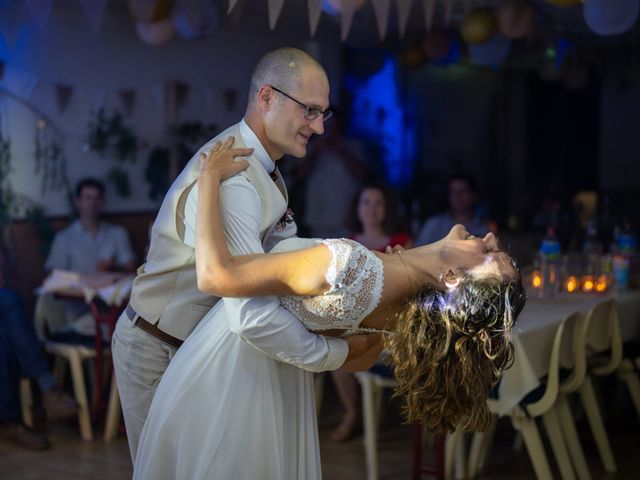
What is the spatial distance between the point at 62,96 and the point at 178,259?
4.79 m

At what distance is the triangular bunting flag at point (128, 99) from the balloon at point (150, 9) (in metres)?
1.18

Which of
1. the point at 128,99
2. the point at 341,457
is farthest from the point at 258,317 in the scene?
the point at 128,99

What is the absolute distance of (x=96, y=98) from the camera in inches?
272

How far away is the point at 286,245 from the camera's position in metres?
2.07

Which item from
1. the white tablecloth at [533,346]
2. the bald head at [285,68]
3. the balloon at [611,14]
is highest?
the balloon at [611,14]

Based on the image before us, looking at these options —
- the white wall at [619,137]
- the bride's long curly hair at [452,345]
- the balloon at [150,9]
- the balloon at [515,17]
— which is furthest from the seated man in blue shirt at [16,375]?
the white wall at [619,137]

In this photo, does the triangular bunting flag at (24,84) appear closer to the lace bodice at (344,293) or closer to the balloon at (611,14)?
the balloon at (611,14)

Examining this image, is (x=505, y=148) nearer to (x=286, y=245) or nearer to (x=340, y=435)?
(x=340, y=435)

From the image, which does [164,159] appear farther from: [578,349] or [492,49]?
[578,349]

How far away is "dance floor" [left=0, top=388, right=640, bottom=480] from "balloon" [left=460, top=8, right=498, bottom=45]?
2.71 metres

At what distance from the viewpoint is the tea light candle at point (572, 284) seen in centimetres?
482

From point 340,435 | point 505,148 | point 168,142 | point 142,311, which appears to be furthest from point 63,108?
point 505,148

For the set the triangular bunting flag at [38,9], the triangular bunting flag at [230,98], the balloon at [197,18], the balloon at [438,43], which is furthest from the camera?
the triangular bunting flag at [230,98]

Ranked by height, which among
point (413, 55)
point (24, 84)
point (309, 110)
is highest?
point (413, 55)
